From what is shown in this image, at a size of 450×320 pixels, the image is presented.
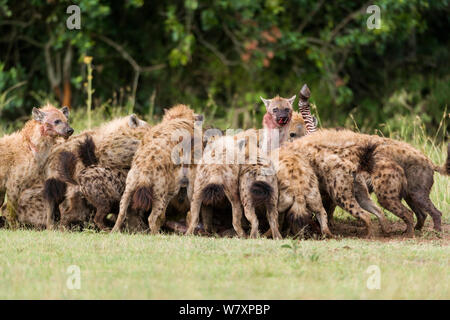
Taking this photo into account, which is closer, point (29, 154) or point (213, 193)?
point (213, 193)

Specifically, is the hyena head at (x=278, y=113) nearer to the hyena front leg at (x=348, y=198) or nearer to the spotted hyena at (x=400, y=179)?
the spotted hyena at (x=400, y=179)

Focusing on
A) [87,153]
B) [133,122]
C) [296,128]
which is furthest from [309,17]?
[87,153]

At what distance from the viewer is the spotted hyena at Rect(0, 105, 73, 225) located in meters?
8.24

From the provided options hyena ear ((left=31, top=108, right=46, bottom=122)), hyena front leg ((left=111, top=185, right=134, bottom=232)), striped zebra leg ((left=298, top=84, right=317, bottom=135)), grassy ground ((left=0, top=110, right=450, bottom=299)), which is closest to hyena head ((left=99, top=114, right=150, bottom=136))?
hyena ear ((left=31, top=108, right=46, bottom=122))

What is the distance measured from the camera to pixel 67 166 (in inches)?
323

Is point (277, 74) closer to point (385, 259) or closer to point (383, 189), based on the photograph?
point (383, 189)

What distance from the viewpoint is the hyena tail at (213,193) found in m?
7.57

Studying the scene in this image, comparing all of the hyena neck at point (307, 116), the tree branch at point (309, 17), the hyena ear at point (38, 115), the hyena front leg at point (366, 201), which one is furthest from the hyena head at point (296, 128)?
the tree branch at point (309, 17)

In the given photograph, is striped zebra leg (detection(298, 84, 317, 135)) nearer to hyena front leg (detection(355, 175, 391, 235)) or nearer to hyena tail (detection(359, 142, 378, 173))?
hyena tail (detection(359, 142, 378, 173))

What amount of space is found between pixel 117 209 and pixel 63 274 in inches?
107

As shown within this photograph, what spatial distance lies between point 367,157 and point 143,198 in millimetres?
2326

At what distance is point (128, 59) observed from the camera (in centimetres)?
1680

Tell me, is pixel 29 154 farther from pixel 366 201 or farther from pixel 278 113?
pixel 366 201

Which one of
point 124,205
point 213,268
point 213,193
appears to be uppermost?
point 213,193
